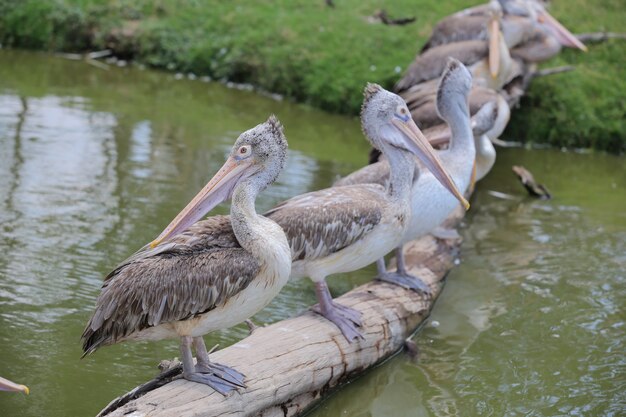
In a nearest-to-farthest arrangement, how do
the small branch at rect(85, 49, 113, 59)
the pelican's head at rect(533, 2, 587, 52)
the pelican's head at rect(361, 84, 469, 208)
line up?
the pelican's head at rect(361, 84, 469, 208), the pelican's head at rect(533, 2, 587, 52), the small branch at rect(85, 49, 113, 59)

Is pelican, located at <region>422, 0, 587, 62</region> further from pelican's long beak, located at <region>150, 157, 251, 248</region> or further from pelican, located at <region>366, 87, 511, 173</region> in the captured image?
pelican's long beak, located at <region>150, 157, 251, 248</region>

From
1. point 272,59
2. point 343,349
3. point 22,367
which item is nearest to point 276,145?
point 343,349

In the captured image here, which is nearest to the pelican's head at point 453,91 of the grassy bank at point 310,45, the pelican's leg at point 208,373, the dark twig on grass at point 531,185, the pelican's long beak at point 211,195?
the pelican's long beak at point 211,195

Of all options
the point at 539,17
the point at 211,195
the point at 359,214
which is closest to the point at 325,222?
the point at 359,214

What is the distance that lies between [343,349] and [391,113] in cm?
153

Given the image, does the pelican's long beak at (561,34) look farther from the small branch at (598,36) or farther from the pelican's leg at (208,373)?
the pelican's leg at (208,373)

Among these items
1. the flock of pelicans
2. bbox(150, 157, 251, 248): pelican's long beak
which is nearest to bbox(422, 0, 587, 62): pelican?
the flock of pelicans

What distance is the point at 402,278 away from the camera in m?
6.62

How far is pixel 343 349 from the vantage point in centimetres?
558

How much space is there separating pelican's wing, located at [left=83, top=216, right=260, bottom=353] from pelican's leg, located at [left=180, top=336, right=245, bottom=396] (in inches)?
7.3

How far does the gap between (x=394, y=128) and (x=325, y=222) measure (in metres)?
0.87

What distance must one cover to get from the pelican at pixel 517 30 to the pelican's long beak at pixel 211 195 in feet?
20.8

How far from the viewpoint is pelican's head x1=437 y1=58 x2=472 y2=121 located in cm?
714

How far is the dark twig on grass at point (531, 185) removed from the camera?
965cm
